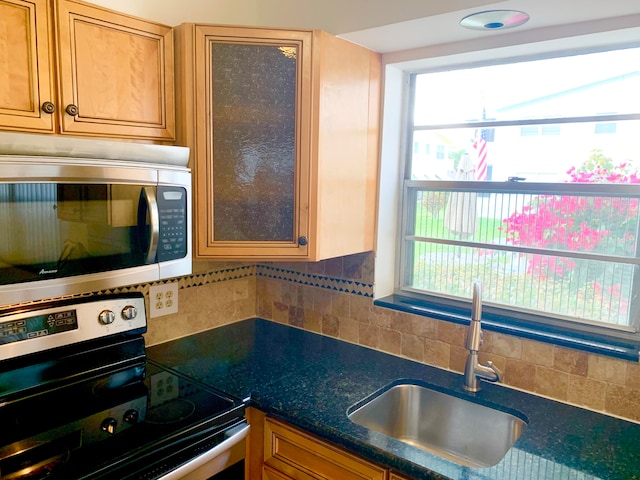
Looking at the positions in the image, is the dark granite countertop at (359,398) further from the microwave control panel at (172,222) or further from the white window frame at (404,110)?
the microwave control panel at (172,222)

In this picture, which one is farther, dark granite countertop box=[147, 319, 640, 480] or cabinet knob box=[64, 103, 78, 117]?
cabinet knob box=[64, 103, 78, 117]

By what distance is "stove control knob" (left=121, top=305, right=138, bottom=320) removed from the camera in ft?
5.59

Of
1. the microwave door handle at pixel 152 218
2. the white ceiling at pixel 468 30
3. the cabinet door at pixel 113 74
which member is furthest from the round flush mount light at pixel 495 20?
the microwave door handle at pixel 152 218

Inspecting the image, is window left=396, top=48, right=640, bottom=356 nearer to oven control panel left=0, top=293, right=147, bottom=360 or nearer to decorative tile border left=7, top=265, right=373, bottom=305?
decorative tile border left=7, top=265, right=373, bottom=305

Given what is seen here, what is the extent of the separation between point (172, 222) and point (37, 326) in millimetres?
530

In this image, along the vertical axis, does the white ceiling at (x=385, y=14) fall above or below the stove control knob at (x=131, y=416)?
above

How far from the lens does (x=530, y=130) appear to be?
1736mm

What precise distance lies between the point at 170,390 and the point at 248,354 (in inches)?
15.0

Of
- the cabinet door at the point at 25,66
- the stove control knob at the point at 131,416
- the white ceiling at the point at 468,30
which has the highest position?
the white ceiling at the point at 468,30

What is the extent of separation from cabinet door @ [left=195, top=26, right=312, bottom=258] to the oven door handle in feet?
1.94

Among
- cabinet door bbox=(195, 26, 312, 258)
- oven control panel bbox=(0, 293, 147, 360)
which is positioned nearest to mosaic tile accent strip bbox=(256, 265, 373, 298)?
cabinet door bbox=(195, 26, 312, 258)

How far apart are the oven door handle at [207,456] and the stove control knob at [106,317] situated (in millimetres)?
606

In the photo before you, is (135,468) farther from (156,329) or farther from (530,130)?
(530,130)

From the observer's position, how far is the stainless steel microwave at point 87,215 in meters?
1.16
